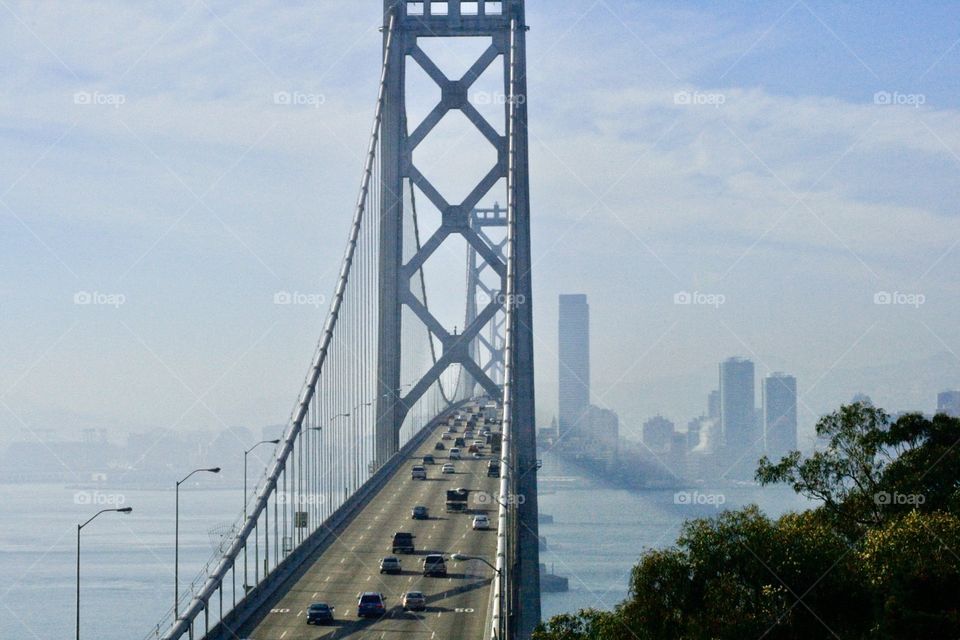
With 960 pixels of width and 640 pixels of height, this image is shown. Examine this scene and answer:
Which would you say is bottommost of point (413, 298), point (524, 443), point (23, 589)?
point (23, 589)

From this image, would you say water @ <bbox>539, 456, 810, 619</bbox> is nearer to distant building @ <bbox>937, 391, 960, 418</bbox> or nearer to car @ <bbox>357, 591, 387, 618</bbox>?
distant building @ <bbox>937, 391, 960, 418</bbox>

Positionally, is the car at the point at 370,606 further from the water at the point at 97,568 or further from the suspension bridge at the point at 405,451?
the water at the point at 97,568

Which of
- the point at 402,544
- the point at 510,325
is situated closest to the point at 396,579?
the point at 402,544

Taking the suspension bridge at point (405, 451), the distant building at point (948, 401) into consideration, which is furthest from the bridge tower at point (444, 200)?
the distant building at point (948, 401)

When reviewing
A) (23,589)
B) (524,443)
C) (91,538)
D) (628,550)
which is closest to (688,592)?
(524,443)

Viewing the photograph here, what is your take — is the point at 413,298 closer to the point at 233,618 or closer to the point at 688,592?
the point at 233,618

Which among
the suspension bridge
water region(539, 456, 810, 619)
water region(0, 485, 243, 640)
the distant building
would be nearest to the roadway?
the suspension bridge
